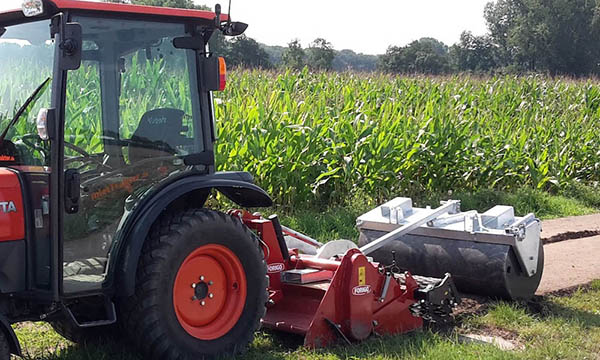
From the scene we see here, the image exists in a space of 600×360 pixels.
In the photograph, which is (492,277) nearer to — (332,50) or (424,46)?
(332,50)

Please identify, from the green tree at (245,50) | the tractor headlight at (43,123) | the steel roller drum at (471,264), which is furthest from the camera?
the green tree at (245,50)

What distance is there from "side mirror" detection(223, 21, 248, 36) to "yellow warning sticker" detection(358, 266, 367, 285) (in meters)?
1.67

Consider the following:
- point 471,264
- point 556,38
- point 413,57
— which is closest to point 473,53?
point 556,38

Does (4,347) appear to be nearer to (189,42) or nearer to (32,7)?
(32,7)

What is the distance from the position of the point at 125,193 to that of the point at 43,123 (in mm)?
642

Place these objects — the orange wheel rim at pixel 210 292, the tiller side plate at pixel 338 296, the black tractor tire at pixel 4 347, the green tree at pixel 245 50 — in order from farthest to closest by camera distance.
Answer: the green tree at pixel 245 50, the tiller side plate at pixel 338 296, the orange wheel rim at pixel 210 292, the black tractor tire at pixel 4 347

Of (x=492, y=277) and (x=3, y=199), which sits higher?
(x=3, y=199)

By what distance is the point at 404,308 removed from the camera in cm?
534

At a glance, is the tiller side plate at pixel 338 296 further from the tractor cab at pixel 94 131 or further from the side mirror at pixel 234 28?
the side mirror at pixel 234 28

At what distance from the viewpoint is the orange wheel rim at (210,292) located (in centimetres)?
443

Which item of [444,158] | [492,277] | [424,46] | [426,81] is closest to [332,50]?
[424,46]

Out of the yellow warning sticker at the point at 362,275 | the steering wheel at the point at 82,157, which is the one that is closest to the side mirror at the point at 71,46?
the steering wheel at the point at 82,157

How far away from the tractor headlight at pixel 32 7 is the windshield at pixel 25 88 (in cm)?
12

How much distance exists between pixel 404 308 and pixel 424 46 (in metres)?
40.1
